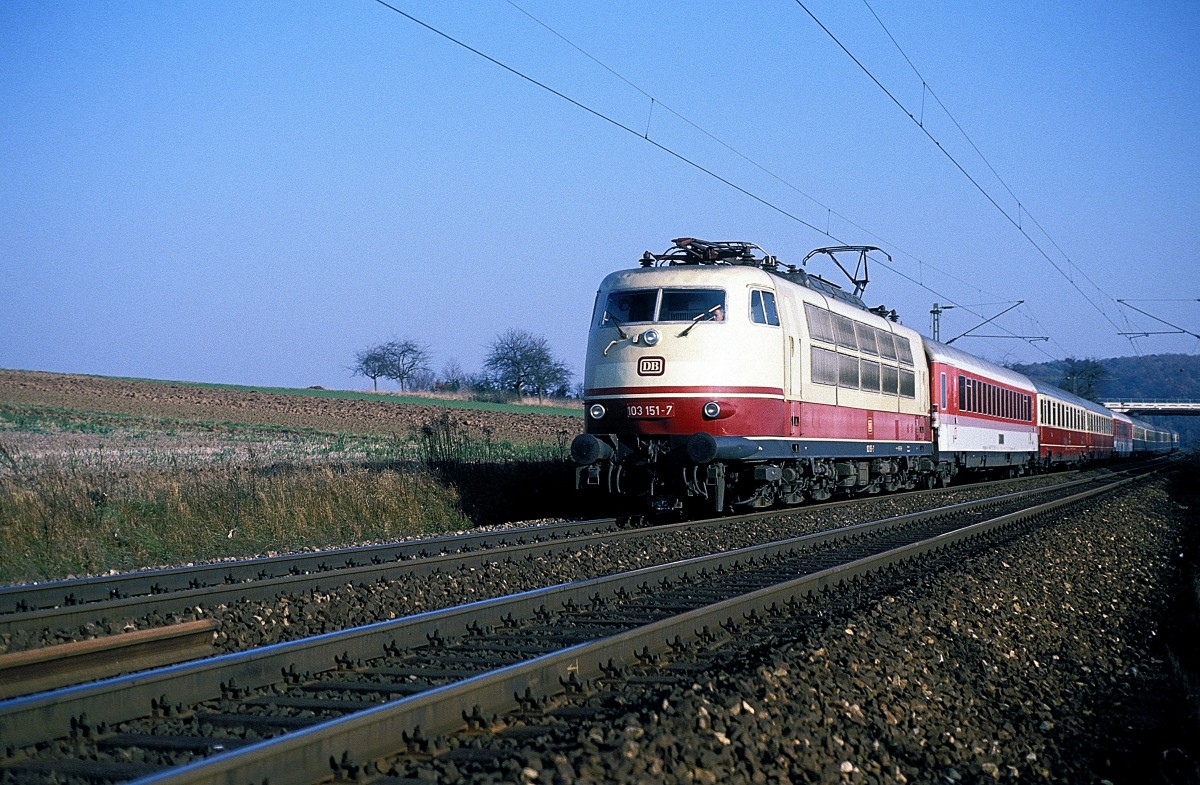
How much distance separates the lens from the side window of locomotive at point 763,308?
48.7 feet

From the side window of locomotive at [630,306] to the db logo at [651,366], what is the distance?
1.81ft

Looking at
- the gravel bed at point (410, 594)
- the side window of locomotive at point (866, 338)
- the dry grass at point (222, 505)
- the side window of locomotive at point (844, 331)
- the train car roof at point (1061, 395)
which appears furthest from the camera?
the train car roof at point (1061, 395)

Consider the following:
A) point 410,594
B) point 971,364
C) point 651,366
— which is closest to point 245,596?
point 410,594

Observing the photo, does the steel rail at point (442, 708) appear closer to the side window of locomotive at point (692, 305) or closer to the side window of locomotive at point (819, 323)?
the side window of locomotive at point (692, 305)

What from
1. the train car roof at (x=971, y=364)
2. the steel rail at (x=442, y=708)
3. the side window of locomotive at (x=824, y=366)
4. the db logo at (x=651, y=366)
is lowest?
the steel rail at (x=442, y=708)

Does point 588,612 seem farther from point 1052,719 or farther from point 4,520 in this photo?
point 4,520

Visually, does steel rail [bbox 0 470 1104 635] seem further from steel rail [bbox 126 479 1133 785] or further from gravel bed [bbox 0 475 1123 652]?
steel rail [bbox 126 479 1133 785]

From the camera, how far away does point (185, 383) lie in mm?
62656

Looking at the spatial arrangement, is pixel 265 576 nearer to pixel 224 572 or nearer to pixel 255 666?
pixel 224 572

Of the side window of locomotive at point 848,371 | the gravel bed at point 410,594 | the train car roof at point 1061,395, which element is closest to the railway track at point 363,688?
the gravel bed at point 410,594

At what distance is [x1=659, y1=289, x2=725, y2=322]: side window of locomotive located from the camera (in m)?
14.6

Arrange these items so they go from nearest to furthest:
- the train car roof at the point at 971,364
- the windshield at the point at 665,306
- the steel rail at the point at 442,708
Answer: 1. the steel rail at the point at 442,708
2. the windshield at the point at 665,306
3. the train car roof at the point at 971,364

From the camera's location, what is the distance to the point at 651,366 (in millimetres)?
14688

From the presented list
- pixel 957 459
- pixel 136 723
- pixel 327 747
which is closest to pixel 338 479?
pixel 136 723
